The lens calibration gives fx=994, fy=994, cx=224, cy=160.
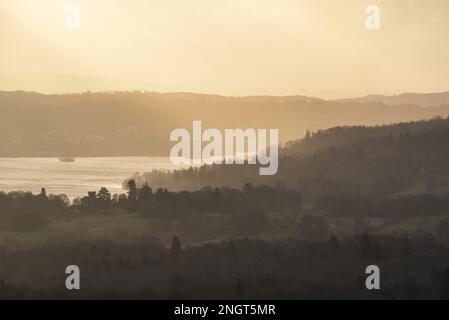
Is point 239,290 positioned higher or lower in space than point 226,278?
lower

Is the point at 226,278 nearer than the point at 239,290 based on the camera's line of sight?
No

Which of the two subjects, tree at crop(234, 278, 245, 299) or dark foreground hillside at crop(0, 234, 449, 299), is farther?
dark foreground hillside at crop(0, 234, 449, 299)

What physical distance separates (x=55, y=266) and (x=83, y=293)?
1356 inches

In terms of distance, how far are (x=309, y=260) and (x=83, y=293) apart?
51.8m

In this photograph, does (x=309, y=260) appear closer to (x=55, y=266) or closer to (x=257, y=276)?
(x=257, y=276)

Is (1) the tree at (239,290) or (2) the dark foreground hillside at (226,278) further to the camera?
(2) the dark foreground hillside at (226,278)
